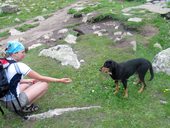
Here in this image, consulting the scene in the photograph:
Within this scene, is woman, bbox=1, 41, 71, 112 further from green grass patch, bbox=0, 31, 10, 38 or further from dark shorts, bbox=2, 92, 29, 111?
green grass patch, bbox=0, 31, 10, 38

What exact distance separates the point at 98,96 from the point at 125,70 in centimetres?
91

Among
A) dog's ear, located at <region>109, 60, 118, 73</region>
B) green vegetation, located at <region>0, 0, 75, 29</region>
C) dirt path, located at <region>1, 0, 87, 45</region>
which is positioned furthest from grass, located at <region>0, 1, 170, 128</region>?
green vegetation, located at <region>0, 0, 75, 29</region>

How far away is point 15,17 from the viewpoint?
18281mm

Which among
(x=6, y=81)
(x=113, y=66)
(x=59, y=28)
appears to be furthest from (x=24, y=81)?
(x=59, y=28)

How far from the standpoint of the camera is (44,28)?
1512 centimetres

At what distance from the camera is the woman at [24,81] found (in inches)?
289

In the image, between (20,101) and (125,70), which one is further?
(125,70)

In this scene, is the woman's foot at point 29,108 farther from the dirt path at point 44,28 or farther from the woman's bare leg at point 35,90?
the dirt path at point 44,28

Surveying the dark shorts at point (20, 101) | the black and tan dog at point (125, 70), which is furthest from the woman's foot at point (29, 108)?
the black and tan dog at point (125, 70)

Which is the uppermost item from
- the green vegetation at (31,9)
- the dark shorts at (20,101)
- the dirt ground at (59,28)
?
the dark shorts at (20,101)

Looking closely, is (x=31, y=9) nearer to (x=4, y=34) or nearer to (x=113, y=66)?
(x=4, y=34)

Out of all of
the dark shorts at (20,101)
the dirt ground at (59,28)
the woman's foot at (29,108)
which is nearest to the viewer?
the dark shorts at (20,101)

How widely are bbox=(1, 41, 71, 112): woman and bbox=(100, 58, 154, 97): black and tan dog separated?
118cm

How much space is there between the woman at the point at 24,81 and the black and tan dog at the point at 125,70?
118cm
